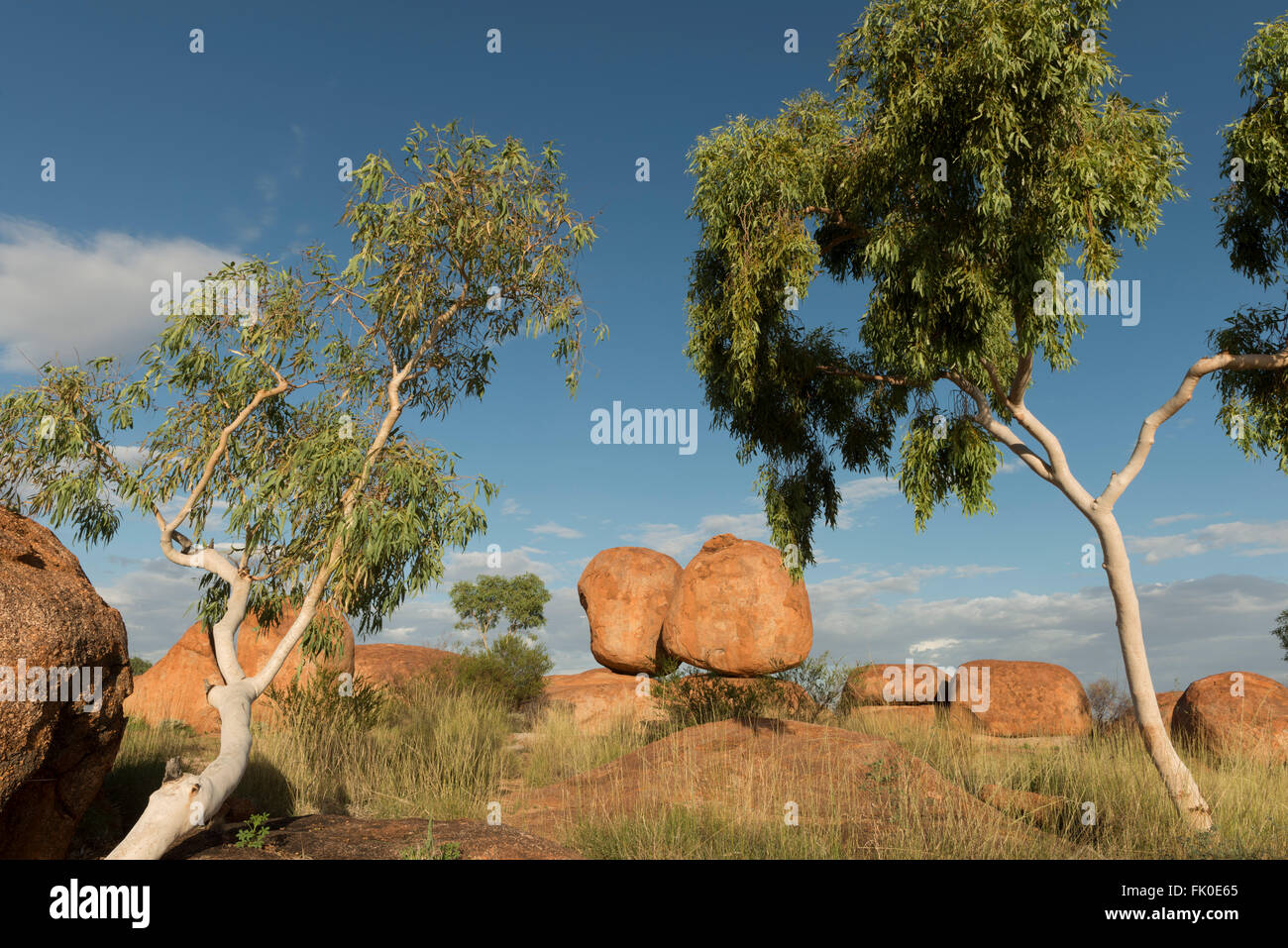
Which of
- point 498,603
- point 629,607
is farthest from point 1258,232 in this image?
point 498,603

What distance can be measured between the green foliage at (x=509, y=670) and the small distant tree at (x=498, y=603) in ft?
50.8

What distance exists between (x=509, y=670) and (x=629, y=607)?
392cm

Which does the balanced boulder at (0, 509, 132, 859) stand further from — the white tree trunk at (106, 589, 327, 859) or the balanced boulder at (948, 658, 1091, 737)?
the balanced boulder at (948, 658, 1091, 737)

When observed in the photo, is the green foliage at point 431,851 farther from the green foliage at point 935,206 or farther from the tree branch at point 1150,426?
the tree branch at point 1150,426

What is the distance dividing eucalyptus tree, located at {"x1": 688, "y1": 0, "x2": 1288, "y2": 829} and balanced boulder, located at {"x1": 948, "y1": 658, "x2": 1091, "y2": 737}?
9261 mm

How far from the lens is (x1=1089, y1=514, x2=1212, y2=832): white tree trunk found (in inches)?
411

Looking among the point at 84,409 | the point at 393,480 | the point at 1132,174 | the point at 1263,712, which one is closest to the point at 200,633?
the point at 84,409

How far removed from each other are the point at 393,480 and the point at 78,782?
4773 millimetres

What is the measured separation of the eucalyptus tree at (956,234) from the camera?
1020cm

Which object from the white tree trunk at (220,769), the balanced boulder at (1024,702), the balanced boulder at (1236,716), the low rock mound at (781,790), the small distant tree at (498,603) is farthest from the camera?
the small distant tree at (498,603)

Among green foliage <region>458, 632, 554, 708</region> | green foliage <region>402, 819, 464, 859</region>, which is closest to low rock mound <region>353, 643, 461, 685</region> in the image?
green foliage <region>458, 632, 554, 708</region>

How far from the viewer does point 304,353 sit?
1260 cm

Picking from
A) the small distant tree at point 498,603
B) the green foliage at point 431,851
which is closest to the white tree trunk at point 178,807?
the green foliage at point 431,851

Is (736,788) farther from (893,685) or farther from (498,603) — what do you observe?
(498,603)
